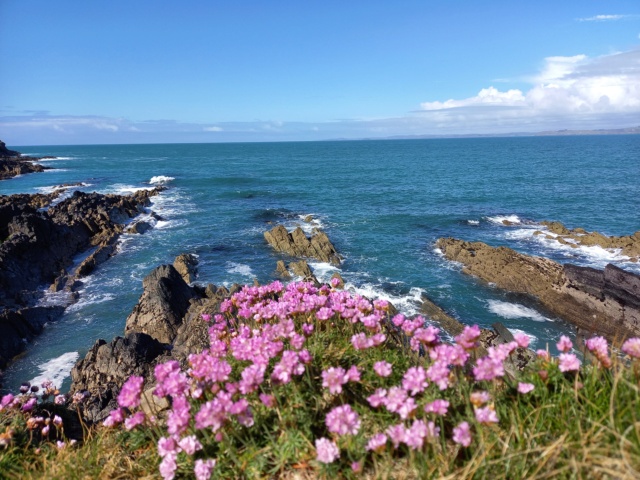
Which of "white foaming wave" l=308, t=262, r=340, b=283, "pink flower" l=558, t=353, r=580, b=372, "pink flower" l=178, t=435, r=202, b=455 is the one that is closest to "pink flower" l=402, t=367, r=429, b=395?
"pink flower" l=558, t=353, r=580, b=372

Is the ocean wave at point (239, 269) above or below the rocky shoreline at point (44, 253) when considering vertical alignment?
below

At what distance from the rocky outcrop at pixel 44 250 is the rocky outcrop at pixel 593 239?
1437 inches

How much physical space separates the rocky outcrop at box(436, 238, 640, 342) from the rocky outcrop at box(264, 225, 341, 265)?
9880mm

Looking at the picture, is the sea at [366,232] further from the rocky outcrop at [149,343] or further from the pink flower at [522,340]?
the pink flower at [522,340]

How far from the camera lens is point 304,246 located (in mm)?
31312

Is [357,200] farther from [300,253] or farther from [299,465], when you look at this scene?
[299,465]

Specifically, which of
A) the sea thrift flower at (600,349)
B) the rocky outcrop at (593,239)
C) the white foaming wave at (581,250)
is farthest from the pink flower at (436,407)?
the rocky outcrop at (593,239)

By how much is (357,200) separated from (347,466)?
52.5 meters

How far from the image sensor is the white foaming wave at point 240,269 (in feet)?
89.8

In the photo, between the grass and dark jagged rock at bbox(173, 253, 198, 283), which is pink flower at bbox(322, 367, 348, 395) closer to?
the grass

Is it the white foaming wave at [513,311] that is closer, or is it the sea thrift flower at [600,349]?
the sea thrift flower at [600,349]

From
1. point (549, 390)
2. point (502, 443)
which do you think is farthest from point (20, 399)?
point (549, 390)

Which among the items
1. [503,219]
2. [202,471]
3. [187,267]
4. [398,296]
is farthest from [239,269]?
[503,219]

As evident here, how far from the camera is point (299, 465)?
3.52 m
